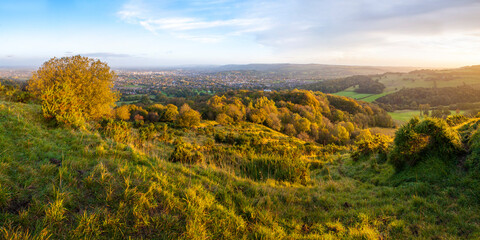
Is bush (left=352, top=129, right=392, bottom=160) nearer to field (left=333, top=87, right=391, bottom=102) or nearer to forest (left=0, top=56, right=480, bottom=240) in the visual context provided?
forest (left=0, top=56, right=480, bottom=240)

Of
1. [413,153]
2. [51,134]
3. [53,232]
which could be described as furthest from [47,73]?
[413,153]

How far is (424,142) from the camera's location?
6988mm

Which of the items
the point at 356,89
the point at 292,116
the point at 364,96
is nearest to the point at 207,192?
the point at 292,116

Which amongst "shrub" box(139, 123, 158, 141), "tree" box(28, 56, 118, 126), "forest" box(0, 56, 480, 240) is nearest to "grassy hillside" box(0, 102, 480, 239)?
"forest" box(0, 56, 480, 240)

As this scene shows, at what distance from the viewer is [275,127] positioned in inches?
1863

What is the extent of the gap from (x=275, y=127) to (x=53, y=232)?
151 ft

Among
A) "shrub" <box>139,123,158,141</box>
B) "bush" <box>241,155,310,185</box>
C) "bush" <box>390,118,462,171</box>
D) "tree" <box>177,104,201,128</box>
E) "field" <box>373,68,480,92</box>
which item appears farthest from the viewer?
"field" <box>373,68,480,92</box>

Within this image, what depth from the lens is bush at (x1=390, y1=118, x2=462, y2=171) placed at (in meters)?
6.50

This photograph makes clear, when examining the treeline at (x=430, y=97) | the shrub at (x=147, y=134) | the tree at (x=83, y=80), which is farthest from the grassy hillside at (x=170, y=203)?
the treeline at (x=430, y=97)

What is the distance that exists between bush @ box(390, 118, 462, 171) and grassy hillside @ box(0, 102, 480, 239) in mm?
1218

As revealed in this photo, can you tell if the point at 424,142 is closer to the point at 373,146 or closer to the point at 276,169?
the point at 373,146

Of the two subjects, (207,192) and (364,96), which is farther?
(364,96)

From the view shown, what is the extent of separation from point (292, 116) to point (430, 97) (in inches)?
2574

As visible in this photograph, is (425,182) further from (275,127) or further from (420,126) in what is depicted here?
(275,127)
